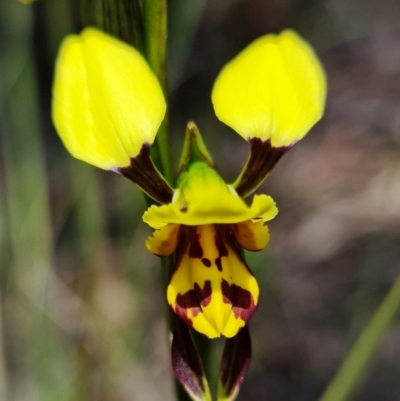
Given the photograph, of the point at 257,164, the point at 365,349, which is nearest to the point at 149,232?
the point at 365,349

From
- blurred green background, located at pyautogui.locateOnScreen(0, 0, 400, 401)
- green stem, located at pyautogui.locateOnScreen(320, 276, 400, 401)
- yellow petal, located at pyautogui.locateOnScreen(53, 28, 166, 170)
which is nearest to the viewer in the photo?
yellow petal, located at pyautogui.locateOnScreen(53, 28, 166, 170)

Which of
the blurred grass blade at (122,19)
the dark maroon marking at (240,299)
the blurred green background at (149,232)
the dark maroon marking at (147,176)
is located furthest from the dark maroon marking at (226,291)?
the blurred green background at (149,232)

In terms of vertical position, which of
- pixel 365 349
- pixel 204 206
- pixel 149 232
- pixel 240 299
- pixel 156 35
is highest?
pixel 156 35

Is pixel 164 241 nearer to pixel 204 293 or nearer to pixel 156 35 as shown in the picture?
pixel 204 293

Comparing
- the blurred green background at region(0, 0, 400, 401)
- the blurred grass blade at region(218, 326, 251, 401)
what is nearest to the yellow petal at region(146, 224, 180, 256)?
the blurred grass blade at region(218, 326, 251, 401)

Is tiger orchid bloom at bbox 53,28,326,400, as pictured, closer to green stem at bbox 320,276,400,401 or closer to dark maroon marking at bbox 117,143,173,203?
dark maroon marking at bbox 117,143,173,203
